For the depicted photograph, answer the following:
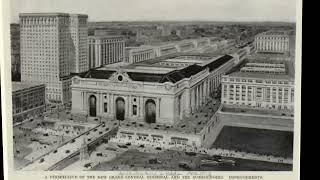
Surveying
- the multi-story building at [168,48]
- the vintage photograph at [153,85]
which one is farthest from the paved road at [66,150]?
the multi-story building at [168,48]

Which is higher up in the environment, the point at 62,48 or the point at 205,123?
the point at 62,48

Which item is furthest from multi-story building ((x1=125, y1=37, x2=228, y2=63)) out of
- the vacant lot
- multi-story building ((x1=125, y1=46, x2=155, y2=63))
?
the vacant lot

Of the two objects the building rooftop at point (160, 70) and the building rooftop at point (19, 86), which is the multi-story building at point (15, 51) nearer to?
the building rooftop at point (19, 86)

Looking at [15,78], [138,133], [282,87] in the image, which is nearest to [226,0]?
[282,87]

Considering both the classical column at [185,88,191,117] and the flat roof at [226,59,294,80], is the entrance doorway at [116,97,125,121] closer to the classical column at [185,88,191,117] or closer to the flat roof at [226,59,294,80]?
the classical column at [185,88,191,117]

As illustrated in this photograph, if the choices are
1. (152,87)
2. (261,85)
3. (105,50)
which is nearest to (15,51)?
(105,50)

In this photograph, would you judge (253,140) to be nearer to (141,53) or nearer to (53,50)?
(141,53)
